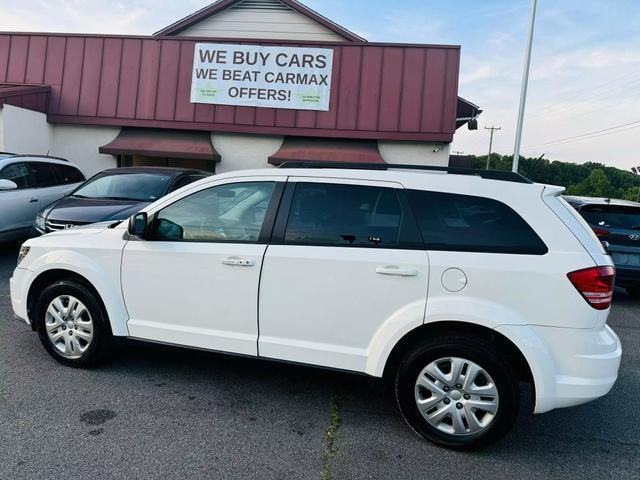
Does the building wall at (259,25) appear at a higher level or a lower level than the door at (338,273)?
higher

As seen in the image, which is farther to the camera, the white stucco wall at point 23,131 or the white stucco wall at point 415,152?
the white stucco wall at point 415,152

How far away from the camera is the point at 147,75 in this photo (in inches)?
463

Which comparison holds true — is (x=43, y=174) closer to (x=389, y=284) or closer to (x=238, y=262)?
(x=238, y=262)

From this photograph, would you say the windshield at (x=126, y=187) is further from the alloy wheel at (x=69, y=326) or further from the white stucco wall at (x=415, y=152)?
the white stucco wall at (x=415, y=152)

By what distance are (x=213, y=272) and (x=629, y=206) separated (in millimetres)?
6447

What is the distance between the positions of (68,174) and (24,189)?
50.0 inches

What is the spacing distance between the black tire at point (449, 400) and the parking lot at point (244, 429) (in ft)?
0.31

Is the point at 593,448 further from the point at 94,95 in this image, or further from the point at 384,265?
the point at 94,95

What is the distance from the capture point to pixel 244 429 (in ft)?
9.76

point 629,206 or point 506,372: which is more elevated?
point 629,206

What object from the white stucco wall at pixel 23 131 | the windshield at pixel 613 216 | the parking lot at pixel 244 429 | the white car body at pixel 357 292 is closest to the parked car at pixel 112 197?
the parking lot at pixel 244 429

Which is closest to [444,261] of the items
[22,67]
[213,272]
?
[213,272]

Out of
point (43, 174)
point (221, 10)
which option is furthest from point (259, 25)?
point (43, 174)

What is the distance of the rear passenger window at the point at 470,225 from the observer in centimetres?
278
